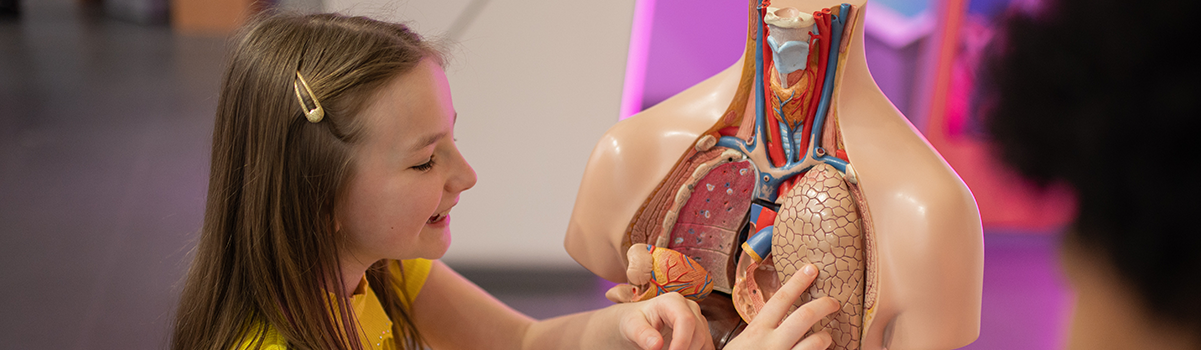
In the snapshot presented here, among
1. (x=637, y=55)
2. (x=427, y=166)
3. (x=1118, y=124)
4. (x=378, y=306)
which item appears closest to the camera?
(x=1118, y=124)

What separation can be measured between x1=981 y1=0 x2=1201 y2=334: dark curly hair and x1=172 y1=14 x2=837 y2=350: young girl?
0.49 m

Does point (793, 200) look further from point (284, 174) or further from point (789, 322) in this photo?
point (284, 174)

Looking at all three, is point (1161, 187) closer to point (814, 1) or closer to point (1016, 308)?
point (814, 1)

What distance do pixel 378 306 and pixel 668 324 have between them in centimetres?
48

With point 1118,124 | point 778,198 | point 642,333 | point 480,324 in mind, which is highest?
point 1118,124

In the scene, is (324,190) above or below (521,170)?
above

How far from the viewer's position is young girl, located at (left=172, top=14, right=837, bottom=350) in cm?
85

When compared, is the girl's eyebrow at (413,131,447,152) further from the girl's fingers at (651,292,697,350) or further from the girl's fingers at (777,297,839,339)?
the girl's fingers at (777,297,839,339)

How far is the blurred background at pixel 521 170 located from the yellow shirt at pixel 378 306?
0.38 m

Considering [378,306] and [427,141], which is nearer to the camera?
[427,141]

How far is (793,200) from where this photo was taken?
84 centimetres

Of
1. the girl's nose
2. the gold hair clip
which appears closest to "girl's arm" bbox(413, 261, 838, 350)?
the girl's nose

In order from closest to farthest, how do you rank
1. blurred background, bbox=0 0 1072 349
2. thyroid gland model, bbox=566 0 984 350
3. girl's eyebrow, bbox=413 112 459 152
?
thyroid gland model, bbox=566 0 984 350 → girl's eyebrow, bbox=413 112 459 152 → blurred background, bbox=0 0 1072 349

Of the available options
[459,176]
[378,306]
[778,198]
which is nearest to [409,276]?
[378,306]
